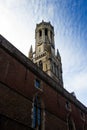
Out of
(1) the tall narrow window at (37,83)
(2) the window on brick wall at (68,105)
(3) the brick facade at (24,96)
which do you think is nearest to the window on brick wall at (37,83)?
(1) the tall narrow window at (37,83)

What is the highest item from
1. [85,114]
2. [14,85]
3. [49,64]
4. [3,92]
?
[49,64]

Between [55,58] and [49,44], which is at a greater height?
[49,44]

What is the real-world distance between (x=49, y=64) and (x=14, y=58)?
3021cm

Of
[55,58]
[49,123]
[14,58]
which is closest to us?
[14,58]

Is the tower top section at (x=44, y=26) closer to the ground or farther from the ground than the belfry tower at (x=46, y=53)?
farther from the ground

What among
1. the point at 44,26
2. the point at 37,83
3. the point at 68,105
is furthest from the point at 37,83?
the point at 44,26

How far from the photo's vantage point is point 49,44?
5175 centimetres

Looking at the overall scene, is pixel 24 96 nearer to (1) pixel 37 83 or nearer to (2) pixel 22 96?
(2) pixel 22 96

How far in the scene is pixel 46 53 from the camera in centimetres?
4800

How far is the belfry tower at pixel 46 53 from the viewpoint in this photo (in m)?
45.6

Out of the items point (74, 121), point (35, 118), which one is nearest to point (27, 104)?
point (35, 118)

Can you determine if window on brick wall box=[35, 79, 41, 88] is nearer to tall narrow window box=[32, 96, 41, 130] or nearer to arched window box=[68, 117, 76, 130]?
tall narrow window box=[32, 96, 41, 130]

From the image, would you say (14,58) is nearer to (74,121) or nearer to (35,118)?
(35,118)

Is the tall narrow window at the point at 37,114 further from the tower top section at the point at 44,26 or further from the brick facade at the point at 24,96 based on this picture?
the tower top section at the point at 44,26
